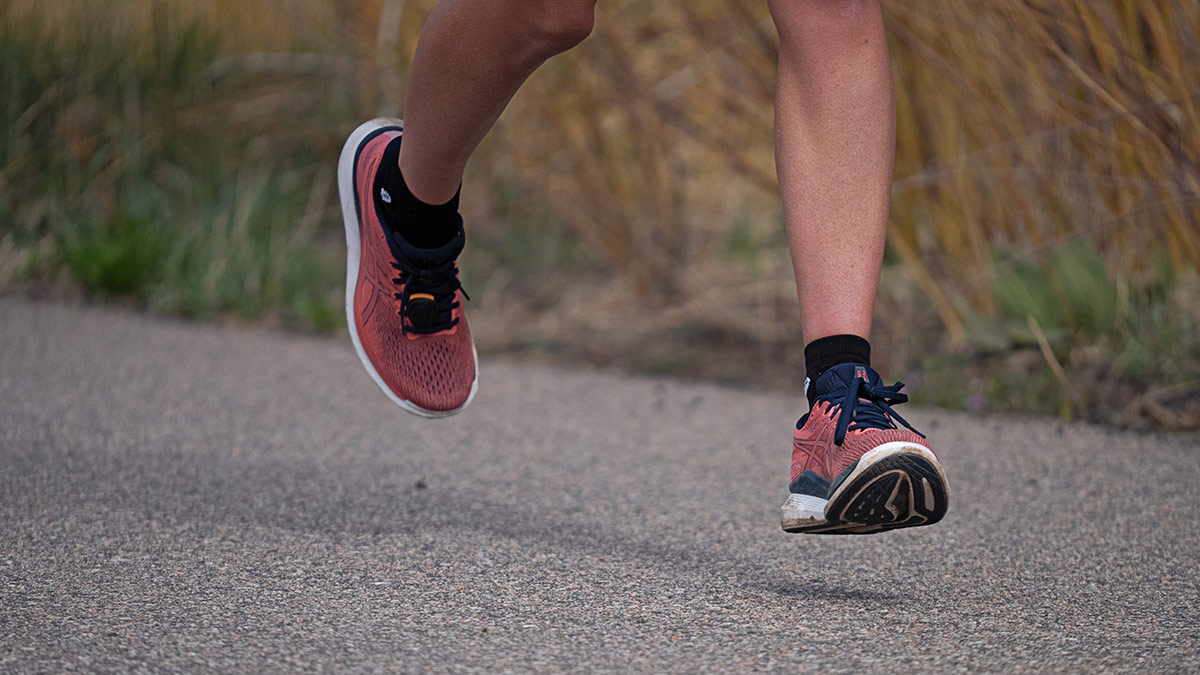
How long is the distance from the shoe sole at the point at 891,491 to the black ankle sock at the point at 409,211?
840mm

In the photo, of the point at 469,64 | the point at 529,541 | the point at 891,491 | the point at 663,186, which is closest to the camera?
the point at 891,491

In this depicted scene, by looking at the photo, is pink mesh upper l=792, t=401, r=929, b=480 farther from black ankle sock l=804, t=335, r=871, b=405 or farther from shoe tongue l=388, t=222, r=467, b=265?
shoe tongue l=388, t=222, r=467, b=265

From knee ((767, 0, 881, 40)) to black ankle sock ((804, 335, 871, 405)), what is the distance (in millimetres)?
405

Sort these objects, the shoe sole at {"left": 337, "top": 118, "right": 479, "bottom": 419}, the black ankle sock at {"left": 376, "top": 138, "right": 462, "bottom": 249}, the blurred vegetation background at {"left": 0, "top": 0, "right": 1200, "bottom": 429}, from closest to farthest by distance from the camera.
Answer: the black ankle sock at {"left": 376, "top": 138, "right": 462, "bottom": 249} < the shoe sole at {"left": 337, "top": 118, "right": 479, "bottom": 419} < the blurred vegetation background at {"left": 0, "top": 0, "right": 1200, "bottom": 429}

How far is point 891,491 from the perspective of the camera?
1.42m

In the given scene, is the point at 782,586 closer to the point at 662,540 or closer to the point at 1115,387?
the point at 662,540

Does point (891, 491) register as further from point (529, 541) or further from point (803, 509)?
point (529, 541)

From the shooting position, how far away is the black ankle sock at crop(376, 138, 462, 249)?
6.37ft

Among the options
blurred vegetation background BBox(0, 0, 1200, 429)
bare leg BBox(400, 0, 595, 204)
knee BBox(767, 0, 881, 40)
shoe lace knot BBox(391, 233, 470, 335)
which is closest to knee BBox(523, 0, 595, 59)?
bare leg BBox(400, 0, 595, 204)

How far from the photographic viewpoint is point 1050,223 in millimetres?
2979

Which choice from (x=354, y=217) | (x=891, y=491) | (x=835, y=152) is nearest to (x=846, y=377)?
(x=891, y=491)

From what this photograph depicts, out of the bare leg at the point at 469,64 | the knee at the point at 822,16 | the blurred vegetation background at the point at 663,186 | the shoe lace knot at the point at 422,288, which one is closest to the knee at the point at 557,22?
the bare leg at the point at 469,64

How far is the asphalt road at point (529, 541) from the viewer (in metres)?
1.37

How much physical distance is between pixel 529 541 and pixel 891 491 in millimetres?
584
